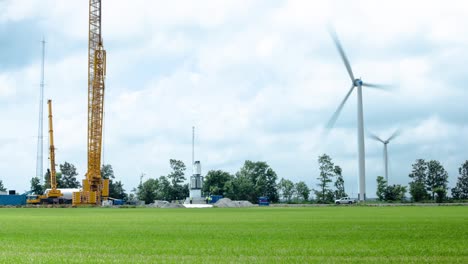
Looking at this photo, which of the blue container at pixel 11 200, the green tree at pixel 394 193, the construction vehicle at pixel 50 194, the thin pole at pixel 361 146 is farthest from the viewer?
the blue container at pixel 11 200

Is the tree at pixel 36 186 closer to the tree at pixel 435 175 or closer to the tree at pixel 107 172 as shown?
the tree at pixel 107 172

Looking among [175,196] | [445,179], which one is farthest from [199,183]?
[445,179]

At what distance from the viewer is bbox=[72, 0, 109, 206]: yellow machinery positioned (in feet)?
326

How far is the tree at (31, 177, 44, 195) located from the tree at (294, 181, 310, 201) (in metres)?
57.2

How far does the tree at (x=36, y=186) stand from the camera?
13119cm

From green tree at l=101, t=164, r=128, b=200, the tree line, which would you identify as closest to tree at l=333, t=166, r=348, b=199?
the tree line

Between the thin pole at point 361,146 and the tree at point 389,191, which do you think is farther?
the tree at point 389,191

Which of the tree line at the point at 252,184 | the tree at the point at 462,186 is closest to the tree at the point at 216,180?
the tree line at the point at 252,184

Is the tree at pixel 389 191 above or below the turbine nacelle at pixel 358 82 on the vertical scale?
below

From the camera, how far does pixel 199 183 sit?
11644 centimetres

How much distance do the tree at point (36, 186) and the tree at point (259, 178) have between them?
4383 cm

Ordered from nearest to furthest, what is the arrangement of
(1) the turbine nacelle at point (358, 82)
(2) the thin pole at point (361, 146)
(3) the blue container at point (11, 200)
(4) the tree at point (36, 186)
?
1. (2) the thin pole at point (361, 146)
2. (1) the turbine nacelle at point (358, 82)
3. (3) the blue container at point (11, 200)
4. (4) the tree at point (36, 186)

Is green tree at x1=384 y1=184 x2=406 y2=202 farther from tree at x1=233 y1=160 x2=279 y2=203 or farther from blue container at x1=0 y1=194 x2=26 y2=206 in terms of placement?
blue container at x1=0 y1=194 x2=26 y2=206

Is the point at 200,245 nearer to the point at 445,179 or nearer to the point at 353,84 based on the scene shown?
the point at 353,84
